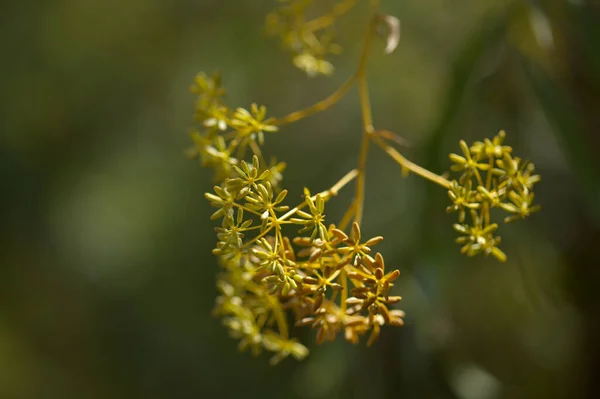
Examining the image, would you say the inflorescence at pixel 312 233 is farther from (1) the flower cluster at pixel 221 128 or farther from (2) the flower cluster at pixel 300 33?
(2) the flower cluster at pixel 300 33

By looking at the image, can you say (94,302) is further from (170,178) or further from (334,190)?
(334,190)

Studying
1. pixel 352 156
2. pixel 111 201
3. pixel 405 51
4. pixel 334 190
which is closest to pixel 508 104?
pixel 334 190

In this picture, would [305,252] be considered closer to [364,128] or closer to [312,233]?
[312,233]

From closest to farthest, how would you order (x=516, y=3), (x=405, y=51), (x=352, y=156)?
(x=516, y=3) < (x=405, y=51) < (x=352, y=156)

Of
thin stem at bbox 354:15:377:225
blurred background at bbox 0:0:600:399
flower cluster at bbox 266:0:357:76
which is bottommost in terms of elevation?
blurred background at bbox 0:0:600:399

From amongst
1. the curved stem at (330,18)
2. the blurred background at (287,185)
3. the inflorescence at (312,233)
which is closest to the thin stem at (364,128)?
the inflorescence at (312,233)

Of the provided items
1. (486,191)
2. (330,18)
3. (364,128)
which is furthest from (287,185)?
(486,191)

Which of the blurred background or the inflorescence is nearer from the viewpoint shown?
the inflorescence

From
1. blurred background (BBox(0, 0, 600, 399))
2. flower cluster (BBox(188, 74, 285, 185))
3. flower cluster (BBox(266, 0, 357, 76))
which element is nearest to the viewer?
flower cluster (BBox(188, 74, 285, 185))

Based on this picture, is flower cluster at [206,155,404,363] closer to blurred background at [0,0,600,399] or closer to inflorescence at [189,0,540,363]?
inflorescence at [189,0,540,363]

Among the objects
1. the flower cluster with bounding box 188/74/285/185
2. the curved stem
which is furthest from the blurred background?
the flower cluster with bounding box 188/74/285/185
